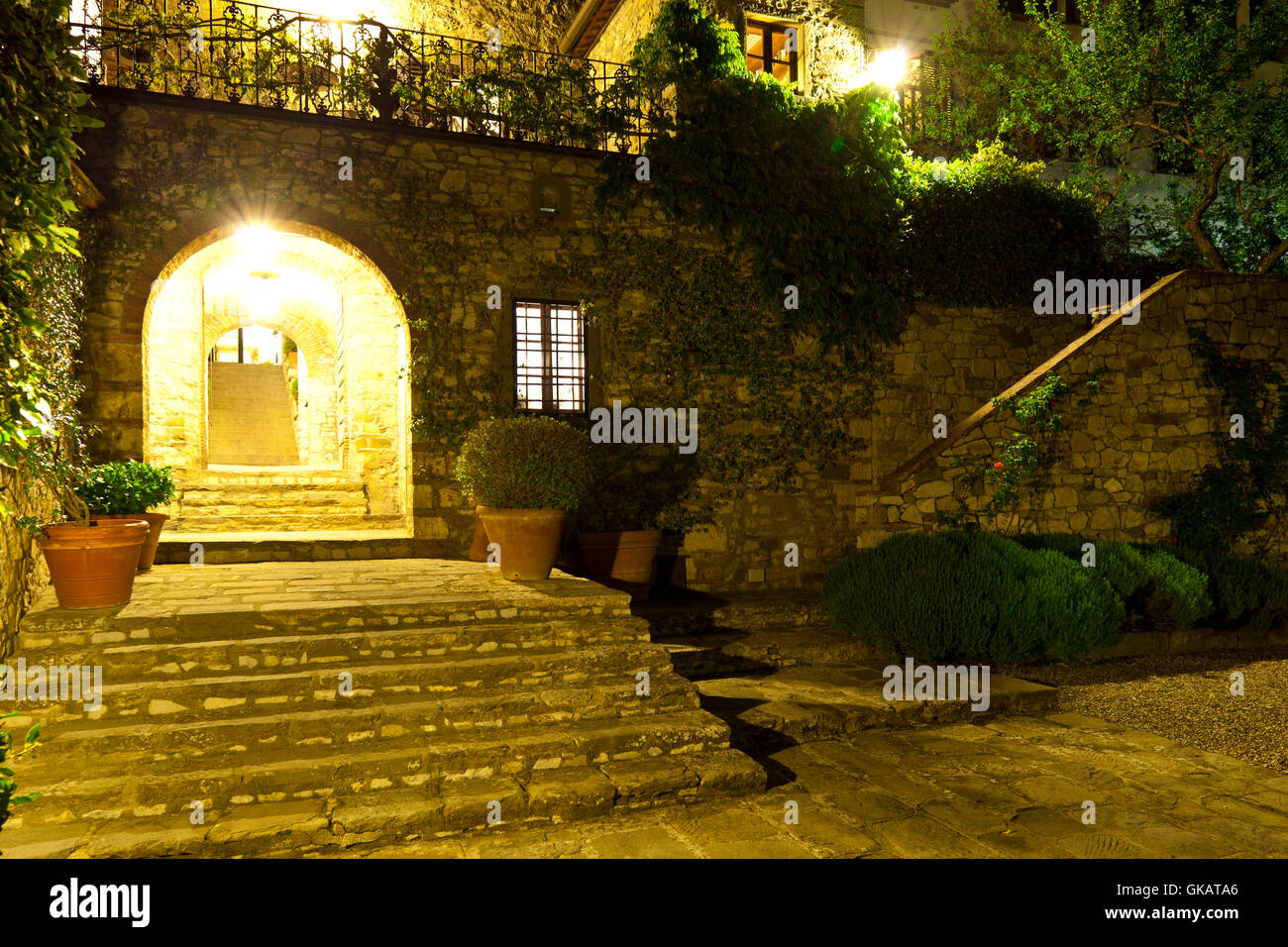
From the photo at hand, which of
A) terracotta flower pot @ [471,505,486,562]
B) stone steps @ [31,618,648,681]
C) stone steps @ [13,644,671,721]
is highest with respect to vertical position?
terracotta flower pot @ [471,505,486,562]

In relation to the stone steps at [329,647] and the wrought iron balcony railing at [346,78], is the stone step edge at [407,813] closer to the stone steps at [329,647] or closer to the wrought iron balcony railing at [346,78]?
the stone steps at [329,647]

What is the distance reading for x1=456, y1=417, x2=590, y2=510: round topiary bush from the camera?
6.07 metres

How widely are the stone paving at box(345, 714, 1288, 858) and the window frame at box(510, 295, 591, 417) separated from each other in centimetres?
493

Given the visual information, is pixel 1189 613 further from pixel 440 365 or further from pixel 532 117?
pixel 532 117

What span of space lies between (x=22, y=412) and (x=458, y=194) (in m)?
5.29

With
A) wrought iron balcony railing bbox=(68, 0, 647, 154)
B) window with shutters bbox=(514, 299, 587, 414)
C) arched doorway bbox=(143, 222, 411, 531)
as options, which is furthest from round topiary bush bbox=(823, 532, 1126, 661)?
wrought iron balcony railing bbox=(68, 0, 647, 154)

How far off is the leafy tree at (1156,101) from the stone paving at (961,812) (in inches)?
462

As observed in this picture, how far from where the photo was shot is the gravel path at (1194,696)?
5.15 meters

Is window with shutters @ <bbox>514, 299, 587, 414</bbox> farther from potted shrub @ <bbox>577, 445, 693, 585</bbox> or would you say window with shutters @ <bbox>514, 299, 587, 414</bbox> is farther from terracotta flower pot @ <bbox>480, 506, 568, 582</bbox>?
terracotta flower pot @ <bbox>480, 506, 568, 582</bbox>

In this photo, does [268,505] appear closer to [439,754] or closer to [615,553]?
[615,553]

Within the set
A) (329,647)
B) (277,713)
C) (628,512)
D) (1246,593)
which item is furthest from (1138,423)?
(277,713)

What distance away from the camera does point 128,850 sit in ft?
10.8

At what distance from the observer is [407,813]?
12.2ft
